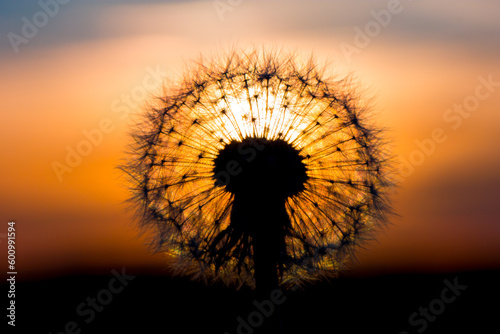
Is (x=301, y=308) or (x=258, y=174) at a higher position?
(x=258, y=174)

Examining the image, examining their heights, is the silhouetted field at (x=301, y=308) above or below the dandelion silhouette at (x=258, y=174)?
below

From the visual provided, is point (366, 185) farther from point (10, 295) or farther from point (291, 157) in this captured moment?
point (10, 295)

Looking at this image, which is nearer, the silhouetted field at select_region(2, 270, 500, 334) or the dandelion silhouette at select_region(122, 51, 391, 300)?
the dandelion silhouette at select_region(122, 51, 391, 300)

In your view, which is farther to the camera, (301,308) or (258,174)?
(301,308)

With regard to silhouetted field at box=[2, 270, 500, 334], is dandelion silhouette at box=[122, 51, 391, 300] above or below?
above

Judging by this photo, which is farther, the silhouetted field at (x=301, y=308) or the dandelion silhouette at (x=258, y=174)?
the silhouetted field at (x=301, y=308)
